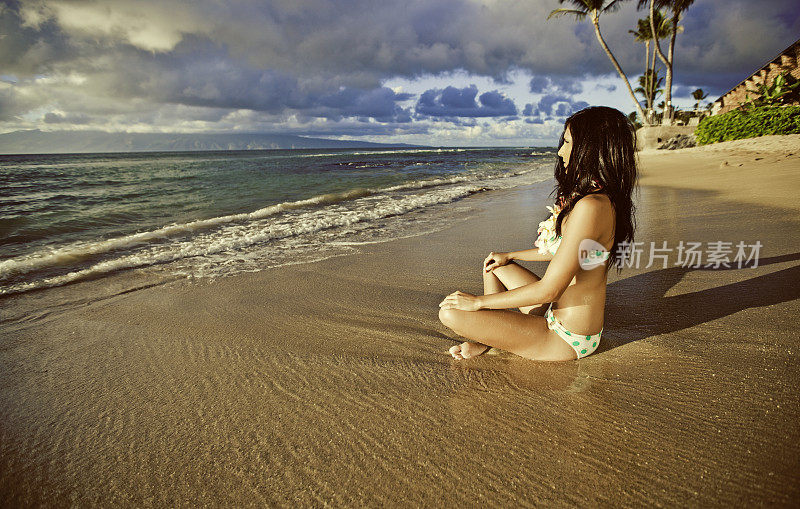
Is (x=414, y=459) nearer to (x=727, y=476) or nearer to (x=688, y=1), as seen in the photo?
(x=727, y=476)

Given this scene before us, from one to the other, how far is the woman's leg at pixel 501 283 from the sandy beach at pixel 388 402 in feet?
0.27

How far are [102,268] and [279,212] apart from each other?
4978 millimetres

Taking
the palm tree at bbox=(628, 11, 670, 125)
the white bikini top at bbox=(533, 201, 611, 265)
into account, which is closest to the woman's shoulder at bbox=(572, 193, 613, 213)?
the white bikini top at bbox=(533, 201, 611, 265)

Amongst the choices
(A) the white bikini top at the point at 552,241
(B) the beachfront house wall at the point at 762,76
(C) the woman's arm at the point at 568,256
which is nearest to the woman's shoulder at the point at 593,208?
(C) the woman's arm at the point at 568,256

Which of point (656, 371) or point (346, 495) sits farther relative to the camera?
point (656, 371)

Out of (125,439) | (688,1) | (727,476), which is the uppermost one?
(688,1)

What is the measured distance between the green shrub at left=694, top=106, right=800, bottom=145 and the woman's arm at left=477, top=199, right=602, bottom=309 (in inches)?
757

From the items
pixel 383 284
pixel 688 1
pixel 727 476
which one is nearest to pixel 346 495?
pixel 727 476

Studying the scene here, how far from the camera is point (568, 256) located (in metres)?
1.77

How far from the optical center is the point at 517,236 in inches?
Answer: 231

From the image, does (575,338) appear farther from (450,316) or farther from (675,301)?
(675,301)

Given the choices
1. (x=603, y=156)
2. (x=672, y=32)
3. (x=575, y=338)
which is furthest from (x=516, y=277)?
(x=672, y=32)

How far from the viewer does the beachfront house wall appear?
2191 cm

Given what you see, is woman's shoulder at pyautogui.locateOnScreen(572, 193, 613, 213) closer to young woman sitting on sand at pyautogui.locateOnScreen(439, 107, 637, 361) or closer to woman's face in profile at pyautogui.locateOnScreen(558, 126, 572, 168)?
young woman sitting on sand at pyautogui.locateOnScreen(439, 107, 637, 361)
